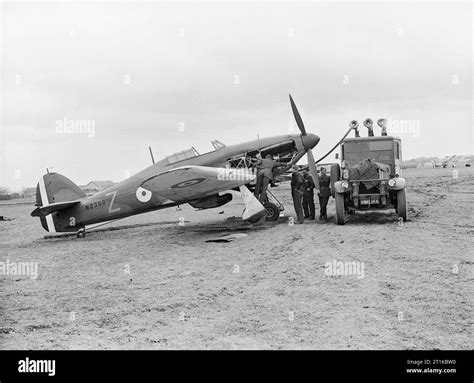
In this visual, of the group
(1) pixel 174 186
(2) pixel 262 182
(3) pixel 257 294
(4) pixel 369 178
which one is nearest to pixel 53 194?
(1) pixel 174 186

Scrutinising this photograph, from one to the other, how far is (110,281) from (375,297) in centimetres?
449

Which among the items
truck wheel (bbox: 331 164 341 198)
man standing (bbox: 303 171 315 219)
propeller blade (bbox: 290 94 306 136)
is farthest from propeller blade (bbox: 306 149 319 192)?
truck wheel (bbox: 331 164 341 198)

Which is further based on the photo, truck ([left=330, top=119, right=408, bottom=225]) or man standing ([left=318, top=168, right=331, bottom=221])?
man standing ([left=318, top=168, right=331, bottom=221])

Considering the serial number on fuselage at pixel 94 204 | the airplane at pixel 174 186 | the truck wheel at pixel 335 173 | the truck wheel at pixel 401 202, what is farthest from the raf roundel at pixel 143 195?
the truck wheel at pixel 401 202

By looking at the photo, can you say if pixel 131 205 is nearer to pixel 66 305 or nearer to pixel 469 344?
pixel 66 305

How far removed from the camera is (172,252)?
11.9m

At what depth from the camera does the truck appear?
13.9m

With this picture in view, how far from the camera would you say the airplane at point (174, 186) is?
14.5m

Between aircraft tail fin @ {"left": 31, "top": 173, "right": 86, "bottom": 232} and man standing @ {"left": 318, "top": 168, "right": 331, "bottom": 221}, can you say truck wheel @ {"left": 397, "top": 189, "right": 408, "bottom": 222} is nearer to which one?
man standing @ {"left": 318, "top": 168, "right": 331, "bottom": 221}

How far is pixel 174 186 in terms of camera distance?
1451 centimetres

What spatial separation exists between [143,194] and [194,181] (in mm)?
2183

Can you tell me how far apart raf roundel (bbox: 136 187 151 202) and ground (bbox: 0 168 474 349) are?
2749 millimetres

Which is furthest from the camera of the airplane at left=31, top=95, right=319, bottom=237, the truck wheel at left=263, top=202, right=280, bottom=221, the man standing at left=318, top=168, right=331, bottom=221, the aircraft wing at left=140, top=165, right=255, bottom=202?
the man standing at left=318, top=168, right=331, bottom=221
